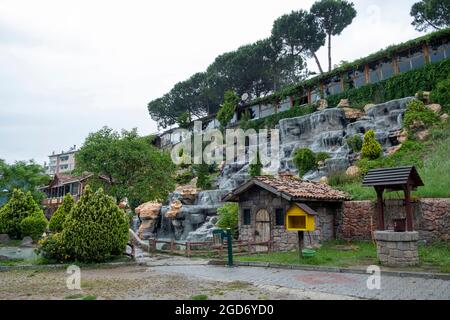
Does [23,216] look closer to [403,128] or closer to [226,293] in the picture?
[226,293]

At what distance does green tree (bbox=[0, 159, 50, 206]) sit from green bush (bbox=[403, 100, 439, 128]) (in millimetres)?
35786

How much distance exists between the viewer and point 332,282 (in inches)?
400

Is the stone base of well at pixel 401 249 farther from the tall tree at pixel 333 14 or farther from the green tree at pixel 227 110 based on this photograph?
the tall tree at pixel 333 14

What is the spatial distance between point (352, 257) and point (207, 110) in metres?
56.2

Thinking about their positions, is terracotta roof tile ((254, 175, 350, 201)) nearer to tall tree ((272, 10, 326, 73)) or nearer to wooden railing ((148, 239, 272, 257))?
wooden railing ((148, 239, 272, 257))

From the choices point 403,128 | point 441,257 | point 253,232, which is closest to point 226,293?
point 441,257

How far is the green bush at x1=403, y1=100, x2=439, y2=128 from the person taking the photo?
28028 mm

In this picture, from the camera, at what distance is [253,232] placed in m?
18.9

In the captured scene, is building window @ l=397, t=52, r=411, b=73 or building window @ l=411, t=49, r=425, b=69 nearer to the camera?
building window @ l=411, t=49, r=425, b=69

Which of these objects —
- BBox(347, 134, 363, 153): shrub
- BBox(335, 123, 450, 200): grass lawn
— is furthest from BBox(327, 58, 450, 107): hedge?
BBox(347, 134, 363, 153): shrub

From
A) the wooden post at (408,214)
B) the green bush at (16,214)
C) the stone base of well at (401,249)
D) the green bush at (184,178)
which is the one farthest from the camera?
the green bush at (184,178)

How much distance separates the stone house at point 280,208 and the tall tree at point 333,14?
38.8m

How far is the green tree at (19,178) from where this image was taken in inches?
1548

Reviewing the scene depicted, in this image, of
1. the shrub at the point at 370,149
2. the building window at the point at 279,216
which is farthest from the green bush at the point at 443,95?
the building window at the point at 279,216
